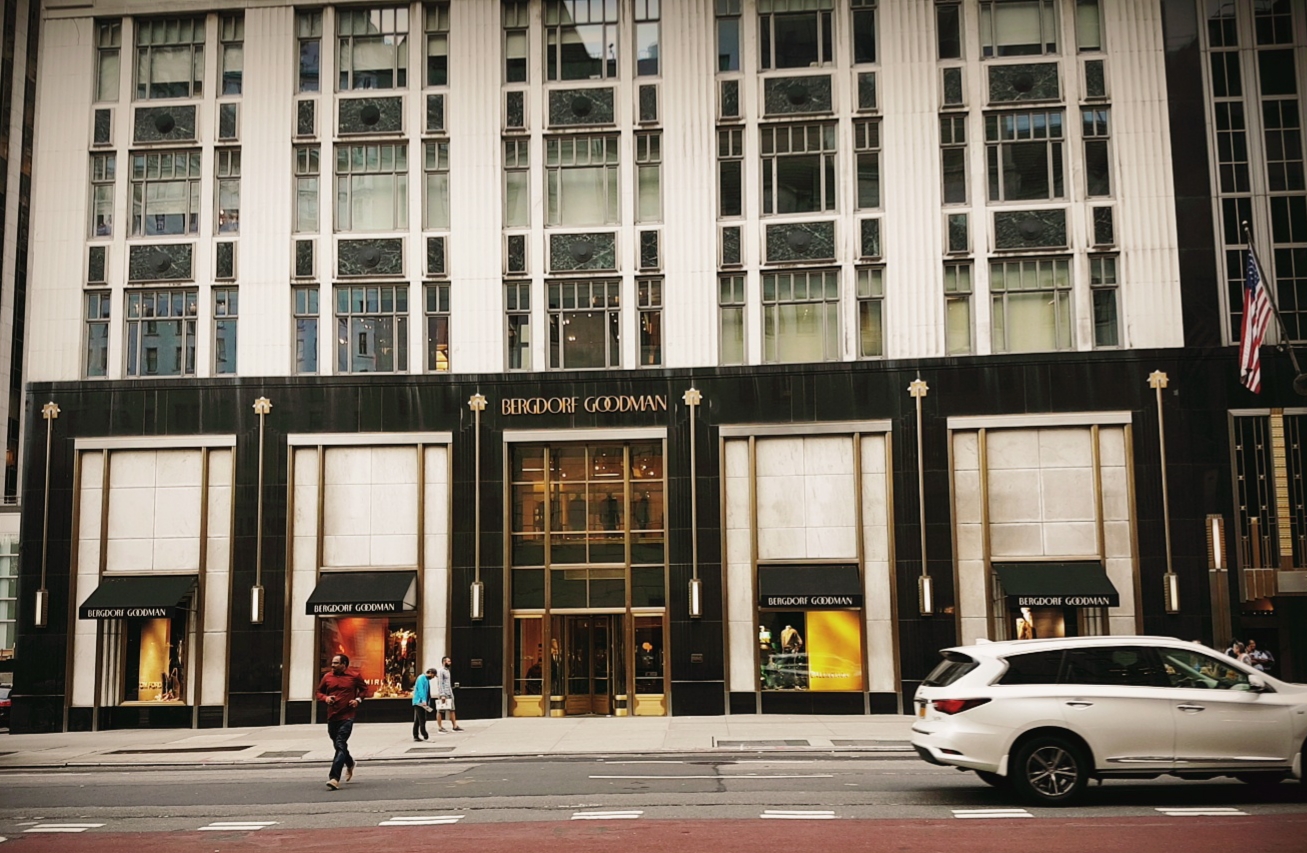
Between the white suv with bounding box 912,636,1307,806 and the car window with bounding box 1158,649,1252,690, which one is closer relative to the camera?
the white suv with bounding box 912,636,1307,806

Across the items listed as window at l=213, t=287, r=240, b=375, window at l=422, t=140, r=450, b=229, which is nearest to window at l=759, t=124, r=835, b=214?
window at l=422, t=140, r=450, b=229

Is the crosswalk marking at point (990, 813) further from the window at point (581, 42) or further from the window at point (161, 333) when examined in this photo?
the window at point (161, 333)

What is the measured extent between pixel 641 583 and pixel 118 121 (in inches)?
705

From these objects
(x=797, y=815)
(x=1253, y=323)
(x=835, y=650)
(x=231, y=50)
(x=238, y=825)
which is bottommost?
(x=238, y=825)

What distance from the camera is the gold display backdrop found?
28500mm

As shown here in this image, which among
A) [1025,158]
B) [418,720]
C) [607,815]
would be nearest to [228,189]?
[418,720]

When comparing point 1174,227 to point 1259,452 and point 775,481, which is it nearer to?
point 1259,452

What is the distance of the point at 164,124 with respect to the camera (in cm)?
3152

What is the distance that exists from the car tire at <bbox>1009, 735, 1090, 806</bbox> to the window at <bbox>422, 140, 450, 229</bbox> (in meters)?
22.0

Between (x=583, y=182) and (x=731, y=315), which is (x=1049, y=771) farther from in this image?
(x=583, y=182)

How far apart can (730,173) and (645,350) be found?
491cm

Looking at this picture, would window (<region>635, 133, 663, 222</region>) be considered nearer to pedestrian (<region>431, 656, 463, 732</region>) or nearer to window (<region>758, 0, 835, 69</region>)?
window (<region>758, 0, 835, 69</region>)

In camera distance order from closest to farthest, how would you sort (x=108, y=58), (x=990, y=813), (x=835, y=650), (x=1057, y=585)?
(x=990, y=813)
(x=1057, y=585)
(x=835, y=650)
(x=108, y=58)

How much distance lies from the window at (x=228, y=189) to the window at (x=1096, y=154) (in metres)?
21.1
